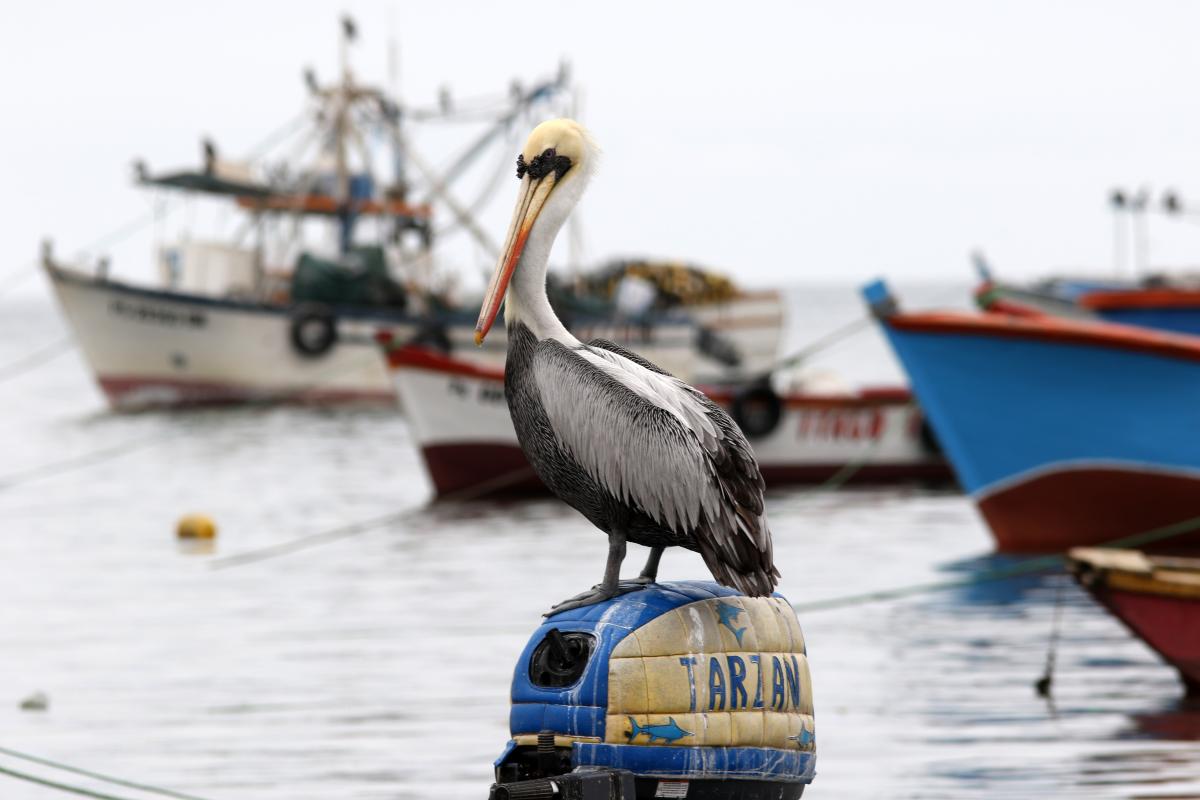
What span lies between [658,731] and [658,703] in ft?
0.26

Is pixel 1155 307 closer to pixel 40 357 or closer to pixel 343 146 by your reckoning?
pixel 343 146

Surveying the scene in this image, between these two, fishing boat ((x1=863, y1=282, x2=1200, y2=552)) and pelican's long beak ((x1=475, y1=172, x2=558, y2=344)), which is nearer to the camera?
pelican's long beak ((x1=475, y1=172, x2=558, y2=344))

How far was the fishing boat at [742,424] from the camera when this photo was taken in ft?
79.8

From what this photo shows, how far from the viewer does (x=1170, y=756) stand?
32.3ft

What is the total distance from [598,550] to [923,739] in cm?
961

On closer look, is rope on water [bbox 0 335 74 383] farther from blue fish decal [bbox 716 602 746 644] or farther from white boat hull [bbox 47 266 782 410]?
blue fish decal [bbox 716 602 746 644]

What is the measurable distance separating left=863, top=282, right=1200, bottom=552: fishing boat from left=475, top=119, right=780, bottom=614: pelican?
10166mm

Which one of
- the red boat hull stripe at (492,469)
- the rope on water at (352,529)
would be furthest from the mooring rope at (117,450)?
the rope on water at (352,529)

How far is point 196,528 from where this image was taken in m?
22.2

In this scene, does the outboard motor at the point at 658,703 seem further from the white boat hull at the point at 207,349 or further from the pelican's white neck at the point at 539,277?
the white boat hull at the point at 207,349

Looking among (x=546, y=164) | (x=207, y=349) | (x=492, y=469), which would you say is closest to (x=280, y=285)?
(x=207, y=349)

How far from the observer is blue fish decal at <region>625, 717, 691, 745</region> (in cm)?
624

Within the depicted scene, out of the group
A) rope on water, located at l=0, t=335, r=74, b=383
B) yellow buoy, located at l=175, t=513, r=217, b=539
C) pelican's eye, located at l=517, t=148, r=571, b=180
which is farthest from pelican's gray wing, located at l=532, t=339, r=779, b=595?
rope on water, located at l=0, t=335, r=74, b=383

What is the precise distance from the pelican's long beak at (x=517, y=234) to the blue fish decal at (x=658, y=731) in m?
1.22
